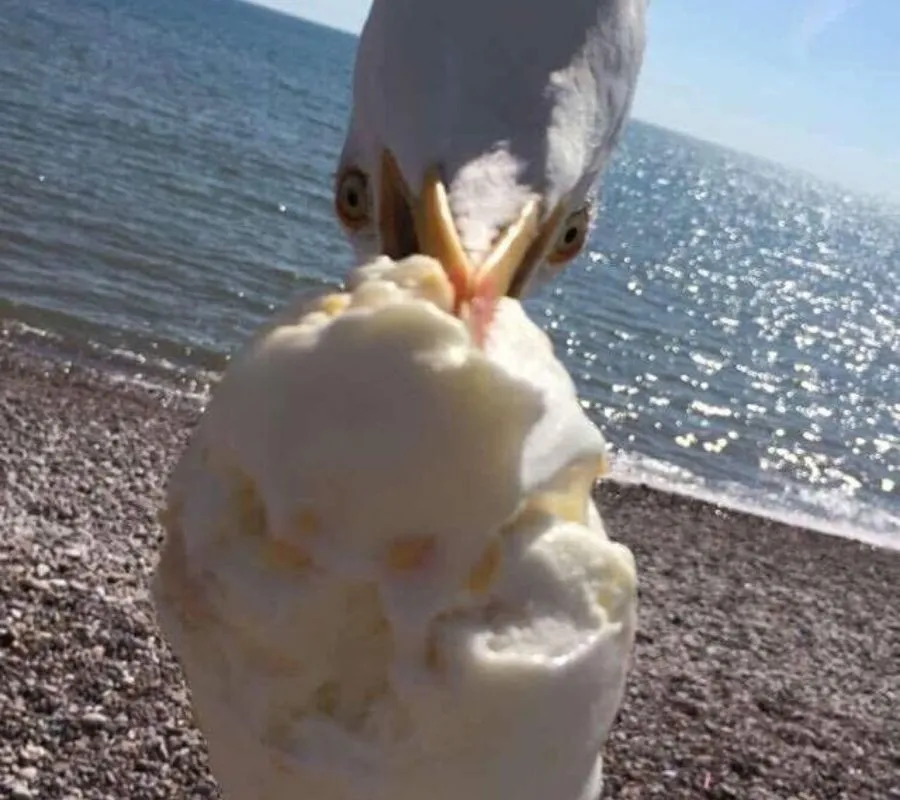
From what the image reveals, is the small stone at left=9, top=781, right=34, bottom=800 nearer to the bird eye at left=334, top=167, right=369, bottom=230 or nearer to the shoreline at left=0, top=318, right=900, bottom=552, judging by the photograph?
the bird eye at left=334, top=167, right=369, bottom=230

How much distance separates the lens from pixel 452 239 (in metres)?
1.15

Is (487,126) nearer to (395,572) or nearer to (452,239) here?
(452,239)

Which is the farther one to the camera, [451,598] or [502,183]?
[502,183]

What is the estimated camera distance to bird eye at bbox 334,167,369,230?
5.14 ft

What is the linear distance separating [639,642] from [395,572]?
824 centimetres

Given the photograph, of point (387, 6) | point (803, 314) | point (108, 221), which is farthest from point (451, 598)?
point (803, 314)

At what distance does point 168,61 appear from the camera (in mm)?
47500

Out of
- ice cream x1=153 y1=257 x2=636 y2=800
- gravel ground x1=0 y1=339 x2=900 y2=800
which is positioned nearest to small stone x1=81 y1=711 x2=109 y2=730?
gravel ground x1=0 y1=339 x2=900 y2=800

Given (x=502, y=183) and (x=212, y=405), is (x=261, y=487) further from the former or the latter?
(x=502, y=183)

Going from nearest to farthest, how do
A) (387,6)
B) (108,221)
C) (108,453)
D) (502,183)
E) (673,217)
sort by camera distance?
1. (502,183)
2. (387,6)
3. (108,453)
4. (108,221)
5. (673,217)

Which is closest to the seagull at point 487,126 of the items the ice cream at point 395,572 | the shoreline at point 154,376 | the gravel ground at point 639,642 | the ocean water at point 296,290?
the ice cream at point 395,572

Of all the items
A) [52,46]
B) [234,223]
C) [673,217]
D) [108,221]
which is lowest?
[673,217]

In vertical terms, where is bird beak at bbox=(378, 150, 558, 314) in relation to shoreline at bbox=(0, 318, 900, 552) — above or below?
above

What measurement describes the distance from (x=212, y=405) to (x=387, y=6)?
0.71m
